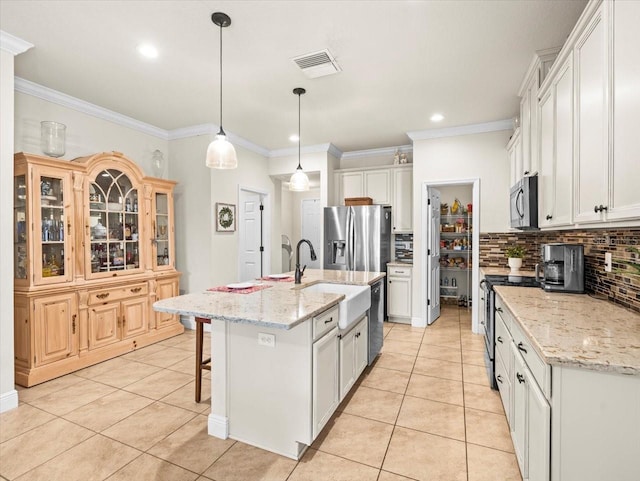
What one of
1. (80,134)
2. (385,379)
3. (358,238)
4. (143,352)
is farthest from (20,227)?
(358,238)

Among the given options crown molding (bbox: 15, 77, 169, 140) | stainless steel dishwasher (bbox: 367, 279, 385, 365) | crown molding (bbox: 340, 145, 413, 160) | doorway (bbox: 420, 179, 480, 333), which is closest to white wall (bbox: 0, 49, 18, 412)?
crown molding (bbox: 15, 77, 169, 140)

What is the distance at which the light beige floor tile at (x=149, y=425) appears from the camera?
220 cm

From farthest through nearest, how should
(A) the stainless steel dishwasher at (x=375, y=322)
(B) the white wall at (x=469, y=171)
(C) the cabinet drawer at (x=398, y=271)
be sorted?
(C) the cabinet drawer at (x=398, y=271), (B) the white wall at (x=469, y=171), (A) the stainless steel dishwasher at (x=375, y=322)

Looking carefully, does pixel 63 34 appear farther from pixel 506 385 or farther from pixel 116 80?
pixel 506 385

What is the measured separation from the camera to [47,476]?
1864mm

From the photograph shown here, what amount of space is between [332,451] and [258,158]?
4465 millimetres

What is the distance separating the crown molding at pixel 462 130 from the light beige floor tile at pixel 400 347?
2.75m

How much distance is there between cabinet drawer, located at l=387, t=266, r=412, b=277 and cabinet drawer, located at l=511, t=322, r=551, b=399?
2978 millimetres

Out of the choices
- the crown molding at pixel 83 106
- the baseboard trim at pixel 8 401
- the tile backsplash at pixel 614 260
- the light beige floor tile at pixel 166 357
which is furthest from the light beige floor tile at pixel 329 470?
the crown molding at pixel 83 106

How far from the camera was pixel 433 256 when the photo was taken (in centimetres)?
494

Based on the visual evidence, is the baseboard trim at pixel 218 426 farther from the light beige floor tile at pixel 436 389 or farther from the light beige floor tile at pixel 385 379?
the light beige floor tile at pixel 436 389

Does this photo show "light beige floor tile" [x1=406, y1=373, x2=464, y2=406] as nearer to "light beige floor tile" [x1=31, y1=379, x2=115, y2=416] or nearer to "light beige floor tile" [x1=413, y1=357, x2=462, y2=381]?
"light beige floor tile" [x1=413, y1=357, x2=462, y2=381]

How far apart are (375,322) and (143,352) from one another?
8.51 ft

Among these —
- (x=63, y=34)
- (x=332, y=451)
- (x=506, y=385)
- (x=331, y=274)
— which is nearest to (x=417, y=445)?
(x=332, y=451)
